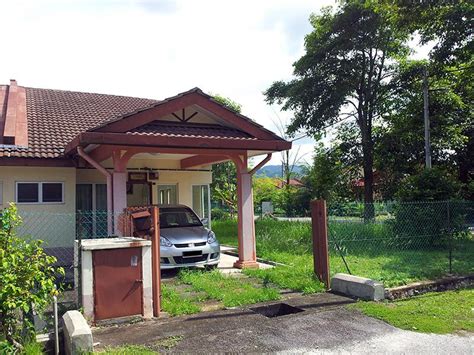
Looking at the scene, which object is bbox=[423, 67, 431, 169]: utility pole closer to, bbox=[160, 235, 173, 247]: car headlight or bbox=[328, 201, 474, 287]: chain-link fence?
bbox=[328, 201, 474, 287]: chain-link fence

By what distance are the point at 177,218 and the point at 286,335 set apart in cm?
562

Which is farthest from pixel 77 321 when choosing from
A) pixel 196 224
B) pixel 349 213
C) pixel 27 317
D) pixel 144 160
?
pixel 144 160

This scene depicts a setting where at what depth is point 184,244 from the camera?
30.9ft

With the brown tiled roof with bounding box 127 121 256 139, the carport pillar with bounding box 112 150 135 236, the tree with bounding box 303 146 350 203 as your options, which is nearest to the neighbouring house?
the tree with bounding box 303 146 350 203

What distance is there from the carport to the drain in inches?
130

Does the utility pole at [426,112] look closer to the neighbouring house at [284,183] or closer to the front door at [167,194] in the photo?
the front door at [167,194]

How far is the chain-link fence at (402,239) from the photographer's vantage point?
9.17 metres

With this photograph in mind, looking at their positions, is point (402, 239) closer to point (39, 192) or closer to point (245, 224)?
point (245, 224)

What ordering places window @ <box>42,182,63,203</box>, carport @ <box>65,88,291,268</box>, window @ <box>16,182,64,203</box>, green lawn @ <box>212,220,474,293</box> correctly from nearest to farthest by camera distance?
1. green lawn @ <box>212,220,474,293</box>
2. carport @ <box>65,88,291,268</box>
3. window @ <box>16,182,64,203</box>
4. window @ <box>42,182,63,203</box>

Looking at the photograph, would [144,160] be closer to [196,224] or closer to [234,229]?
[196,224]

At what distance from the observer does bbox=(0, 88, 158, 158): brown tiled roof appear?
→ 11556 mm

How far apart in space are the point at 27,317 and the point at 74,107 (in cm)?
1180

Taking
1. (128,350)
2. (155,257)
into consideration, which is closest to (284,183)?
(155,257)

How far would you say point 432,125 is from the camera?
19719 millimetres
